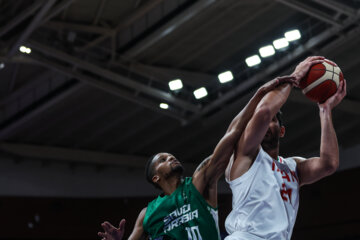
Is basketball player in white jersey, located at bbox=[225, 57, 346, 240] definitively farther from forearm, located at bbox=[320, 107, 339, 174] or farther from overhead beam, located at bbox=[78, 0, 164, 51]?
overhead beam, located at bbox=[78, 0, 164, 51]

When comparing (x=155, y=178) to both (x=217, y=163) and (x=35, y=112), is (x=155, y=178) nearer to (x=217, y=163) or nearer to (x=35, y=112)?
(x=217, y=163)

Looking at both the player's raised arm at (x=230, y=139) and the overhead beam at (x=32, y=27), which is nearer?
the player's raised arm at (x=230, y=139)

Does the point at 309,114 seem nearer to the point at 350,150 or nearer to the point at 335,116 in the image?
the point at 335,116

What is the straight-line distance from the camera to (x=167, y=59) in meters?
16.3

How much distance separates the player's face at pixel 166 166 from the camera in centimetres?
586

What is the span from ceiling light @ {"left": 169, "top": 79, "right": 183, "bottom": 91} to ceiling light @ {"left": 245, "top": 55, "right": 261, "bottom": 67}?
192 cm

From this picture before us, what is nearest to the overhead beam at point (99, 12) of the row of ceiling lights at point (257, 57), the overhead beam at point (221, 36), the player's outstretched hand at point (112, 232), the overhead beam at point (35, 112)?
the overhead beam at point (35, 112)

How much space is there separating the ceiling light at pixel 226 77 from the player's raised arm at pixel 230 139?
10.3 m

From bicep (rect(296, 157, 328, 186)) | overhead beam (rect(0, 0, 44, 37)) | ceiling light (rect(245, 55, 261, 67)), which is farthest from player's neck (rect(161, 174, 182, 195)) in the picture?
ceiling light (rect(245, 55, 261, 67))

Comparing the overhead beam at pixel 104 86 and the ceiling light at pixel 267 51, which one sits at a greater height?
the overhead beam at pixel 104 86

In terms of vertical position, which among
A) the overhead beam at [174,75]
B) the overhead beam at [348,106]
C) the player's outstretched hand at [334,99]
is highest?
the overhead beam at [174,75]

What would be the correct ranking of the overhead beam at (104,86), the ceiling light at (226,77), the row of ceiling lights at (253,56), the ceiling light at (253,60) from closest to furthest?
1. the row of ceiling lights at (253,56)
2. the ceiling light at (253,60)
3. the overhead beam at (104,86)
4. the ceiling light at (226,77)

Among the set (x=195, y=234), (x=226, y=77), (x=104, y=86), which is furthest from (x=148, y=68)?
(x=195, y=234)

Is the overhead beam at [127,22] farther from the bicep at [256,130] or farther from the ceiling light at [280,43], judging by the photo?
the bicep at [256,130]
